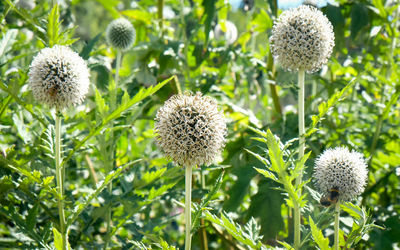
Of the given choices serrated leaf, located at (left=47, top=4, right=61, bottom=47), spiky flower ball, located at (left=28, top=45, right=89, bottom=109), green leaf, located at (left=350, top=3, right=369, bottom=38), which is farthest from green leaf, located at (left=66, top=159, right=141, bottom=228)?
green leaf, located at (left=350, top=3, right=369, bottom=38)

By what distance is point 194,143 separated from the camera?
A: 53.6 inches

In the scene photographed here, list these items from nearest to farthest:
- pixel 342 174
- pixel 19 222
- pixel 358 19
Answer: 1. pixel 342 174
2. pixel 19 222
3. pixel 358 19

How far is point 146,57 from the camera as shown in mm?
2504

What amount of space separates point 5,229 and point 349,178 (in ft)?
5.18

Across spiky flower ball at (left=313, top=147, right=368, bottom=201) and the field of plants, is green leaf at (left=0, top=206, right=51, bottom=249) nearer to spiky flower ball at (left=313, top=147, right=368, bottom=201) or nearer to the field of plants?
the field of plants

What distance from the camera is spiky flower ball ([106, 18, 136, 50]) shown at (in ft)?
7.85

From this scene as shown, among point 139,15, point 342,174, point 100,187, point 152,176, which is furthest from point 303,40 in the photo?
point 139,15

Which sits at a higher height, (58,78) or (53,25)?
(53,25)

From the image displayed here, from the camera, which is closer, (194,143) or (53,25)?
(194,143)

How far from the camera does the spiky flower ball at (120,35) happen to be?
2393mm

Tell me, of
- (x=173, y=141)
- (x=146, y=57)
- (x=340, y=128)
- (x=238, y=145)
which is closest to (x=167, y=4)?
(x=146, y=57)

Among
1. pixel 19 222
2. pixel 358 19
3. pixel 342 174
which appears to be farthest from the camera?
pixel 358 19

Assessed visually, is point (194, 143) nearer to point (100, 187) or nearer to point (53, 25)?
point (100, 187)

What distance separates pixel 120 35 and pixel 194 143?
1230mm
